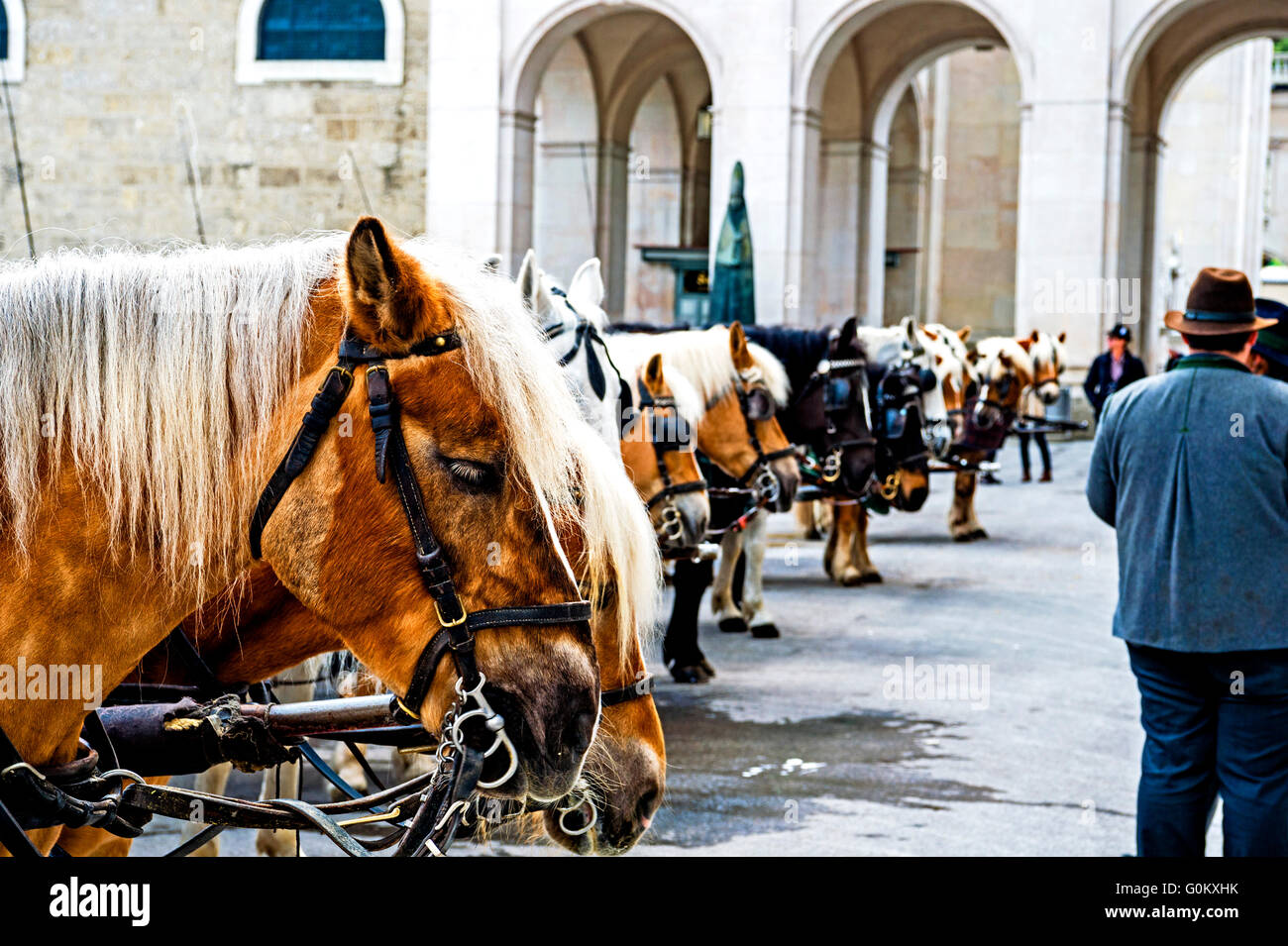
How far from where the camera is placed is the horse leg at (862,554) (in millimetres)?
12516

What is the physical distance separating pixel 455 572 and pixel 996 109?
109 ft

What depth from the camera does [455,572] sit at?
216 centimetres

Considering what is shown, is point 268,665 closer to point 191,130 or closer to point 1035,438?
point 1035,438

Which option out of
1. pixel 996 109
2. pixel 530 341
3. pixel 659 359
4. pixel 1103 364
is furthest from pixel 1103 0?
pixel 530 341

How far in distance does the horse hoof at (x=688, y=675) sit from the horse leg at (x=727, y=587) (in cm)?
178

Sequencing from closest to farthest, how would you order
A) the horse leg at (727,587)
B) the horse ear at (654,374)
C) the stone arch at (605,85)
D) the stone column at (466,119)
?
1. the horse ear at (654,374)
2. the horse leg at (727,587)
3. the stone arch at (605,85)
4. the stone column at (466,119)

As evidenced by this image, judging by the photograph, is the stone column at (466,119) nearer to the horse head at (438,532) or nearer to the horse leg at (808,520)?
Result: the horse leg at (808,520)

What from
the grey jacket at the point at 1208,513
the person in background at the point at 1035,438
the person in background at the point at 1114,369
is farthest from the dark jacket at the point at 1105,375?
the grey jacket at the point at 1208,513

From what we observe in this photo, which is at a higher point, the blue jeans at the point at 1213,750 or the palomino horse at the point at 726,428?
the palomino horse at the point at 726,428

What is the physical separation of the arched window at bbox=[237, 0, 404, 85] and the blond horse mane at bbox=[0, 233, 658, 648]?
76.3 feet

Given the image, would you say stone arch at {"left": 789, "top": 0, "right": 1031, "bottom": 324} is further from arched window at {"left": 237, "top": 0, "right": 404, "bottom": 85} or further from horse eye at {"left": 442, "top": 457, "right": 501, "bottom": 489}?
horse eye at {"left": 442, "top": 457, "right": 501, "bottom": 489}

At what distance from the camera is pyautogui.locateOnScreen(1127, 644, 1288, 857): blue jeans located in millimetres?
4062

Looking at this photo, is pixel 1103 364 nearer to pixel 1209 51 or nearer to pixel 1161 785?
pixel 1209 51

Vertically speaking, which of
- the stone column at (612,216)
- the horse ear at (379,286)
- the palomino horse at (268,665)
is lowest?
the palomino horse at (268,665)
